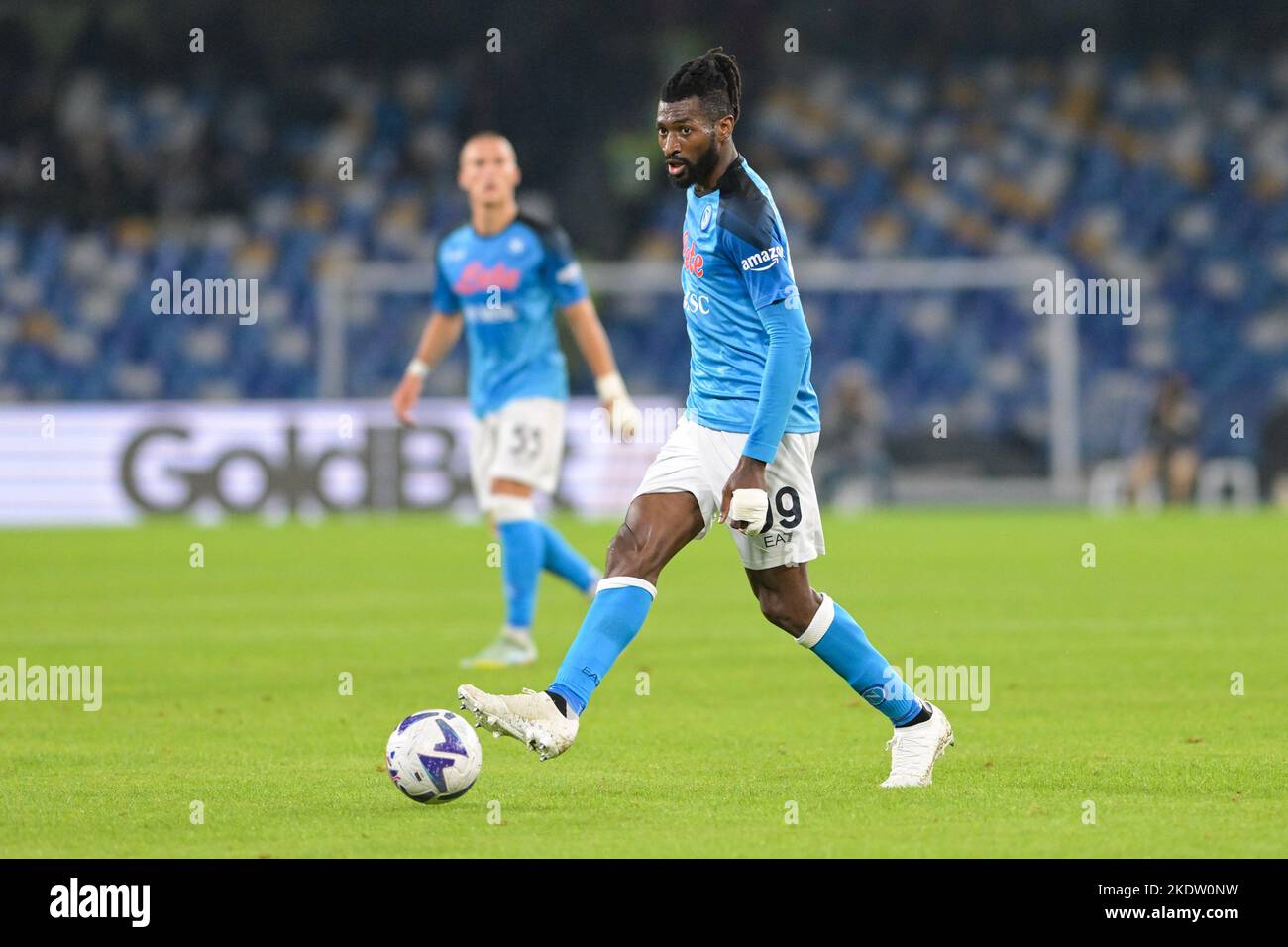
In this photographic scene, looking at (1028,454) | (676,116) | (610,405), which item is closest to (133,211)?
(1028,454)

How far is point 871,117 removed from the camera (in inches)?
1212

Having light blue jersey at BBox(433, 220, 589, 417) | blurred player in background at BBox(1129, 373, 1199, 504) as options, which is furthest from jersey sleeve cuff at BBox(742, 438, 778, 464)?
blurred player in background at BBox(1129, 373, 1199, 504)

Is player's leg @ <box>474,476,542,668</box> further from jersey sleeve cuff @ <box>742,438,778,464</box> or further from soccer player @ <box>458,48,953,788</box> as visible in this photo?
jersey sleeve cuff @ <box>742,438,778,464</box>

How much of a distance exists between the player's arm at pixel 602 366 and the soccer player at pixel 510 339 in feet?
0.04

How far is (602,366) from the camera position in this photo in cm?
1080

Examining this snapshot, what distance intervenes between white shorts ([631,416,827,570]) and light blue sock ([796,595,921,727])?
0.25m

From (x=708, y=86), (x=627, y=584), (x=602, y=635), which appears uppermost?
(x=708, y=86)

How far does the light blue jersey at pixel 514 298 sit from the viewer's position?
36.4 feet

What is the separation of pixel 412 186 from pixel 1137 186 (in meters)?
Result: 10.4

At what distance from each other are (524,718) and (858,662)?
4.01 ft

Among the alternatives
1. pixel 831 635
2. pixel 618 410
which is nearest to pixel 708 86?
pixel 831 635

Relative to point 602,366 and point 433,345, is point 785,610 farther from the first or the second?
point 433,345

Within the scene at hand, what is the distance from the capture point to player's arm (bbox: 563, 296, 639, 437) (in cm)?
1005

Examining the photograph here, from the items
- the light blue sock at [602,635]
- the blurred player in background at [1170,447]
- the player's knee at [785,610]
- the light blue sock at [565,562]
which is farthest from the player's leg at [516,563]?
the blurred player in background at [1170,447]
